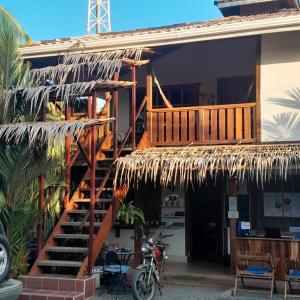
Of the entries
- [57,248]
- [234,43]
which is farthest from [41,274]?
[234,43]

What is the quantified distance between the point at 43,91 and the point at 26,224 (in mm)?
2309

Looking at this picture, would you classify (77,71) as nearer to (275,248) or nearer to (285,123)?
(285,123)

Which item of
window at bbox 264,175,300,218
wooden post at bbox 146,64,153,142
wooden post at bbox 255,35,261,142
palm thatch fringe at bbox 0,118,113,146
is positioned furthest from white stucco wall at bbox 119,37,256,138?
palm thatch fringe at bbox 0,118,113,146

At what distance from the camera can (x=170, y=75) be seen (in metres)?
12.6

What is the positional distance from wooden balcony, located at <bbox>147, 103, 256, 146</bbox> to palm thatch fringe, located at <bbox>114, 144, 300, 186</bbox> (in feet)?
1.32

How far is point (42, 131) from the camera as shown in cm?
795

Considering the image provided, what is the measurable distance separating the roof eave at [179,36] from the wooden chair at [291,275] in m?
4.46

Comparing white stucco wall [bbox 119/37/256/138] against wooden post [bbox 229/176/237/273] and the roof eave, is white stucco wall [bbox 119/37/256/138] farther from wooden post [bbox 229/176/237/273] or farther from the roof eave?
wooden post [bbox 229/176/237/273]

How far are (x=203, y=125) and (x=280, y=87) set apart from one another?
5.78ft

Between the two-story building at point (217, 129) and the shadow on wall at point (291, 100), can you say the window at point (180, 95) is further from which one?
the shadow on wall at point (291, 100)

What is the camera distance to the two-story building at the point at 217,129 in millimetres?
9500

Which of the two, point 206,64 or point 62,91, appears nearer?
point 62,91

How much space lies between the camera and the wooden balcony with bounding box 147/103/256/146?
1019cm

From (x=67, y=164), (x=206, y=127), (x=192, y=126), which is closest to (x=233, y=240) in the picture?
(x=206, y=127)
